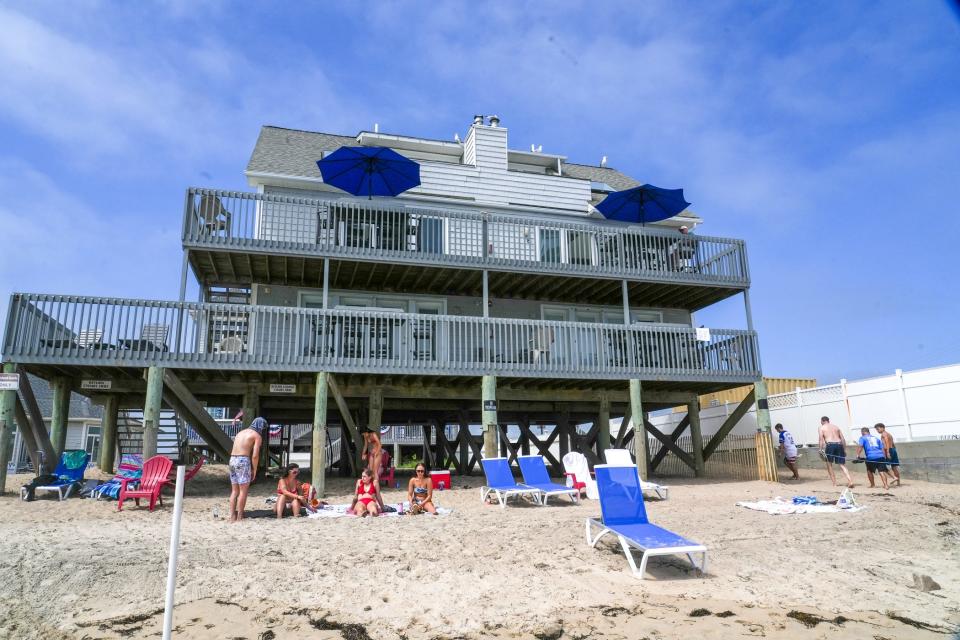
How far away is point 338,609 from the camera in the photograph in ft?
18.1

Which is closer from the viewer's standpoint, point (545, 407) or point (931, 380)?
point (931, 380)

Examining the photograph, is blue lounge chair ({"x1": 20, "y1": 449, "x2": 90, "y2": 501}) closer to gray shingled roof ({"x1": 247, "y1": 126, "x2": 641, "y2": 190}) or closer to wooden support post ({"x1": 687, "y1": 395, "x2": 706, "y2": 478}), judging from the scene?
gray shingled roof ({"x1": 247, "y1": 126, "x2": 641, "y2": 190})

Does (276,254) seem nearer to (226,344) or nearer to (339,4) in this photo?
(226,344)

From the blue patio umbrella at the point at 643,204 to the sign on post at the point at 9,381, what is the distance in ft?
44.0

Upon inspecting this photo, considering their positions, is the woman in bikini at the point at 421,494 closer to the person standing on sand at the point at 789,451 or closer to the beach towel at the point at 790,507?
the beach towel at the point at 790,507

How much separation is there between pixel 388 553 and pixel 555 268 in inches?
378

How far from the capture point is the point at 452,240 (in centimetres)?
1622

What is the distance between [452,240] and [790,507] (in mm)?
9566

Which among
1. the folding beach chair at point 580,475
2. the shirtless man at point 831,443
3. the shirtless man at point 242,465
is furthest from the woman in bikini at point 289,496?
the shirtless man at point 831,443

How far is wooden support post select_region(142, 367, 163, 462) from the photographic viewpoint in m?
12.0

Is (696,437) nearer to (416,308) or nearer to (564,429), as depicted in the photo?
(564,429)

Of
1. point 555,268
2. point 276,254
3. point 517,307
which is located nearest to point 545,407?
point 517,307

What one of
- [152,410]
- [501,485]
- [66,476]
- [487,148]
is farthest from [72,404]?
[501,485]

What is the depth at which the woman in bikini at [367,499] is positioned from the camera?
10273mm
